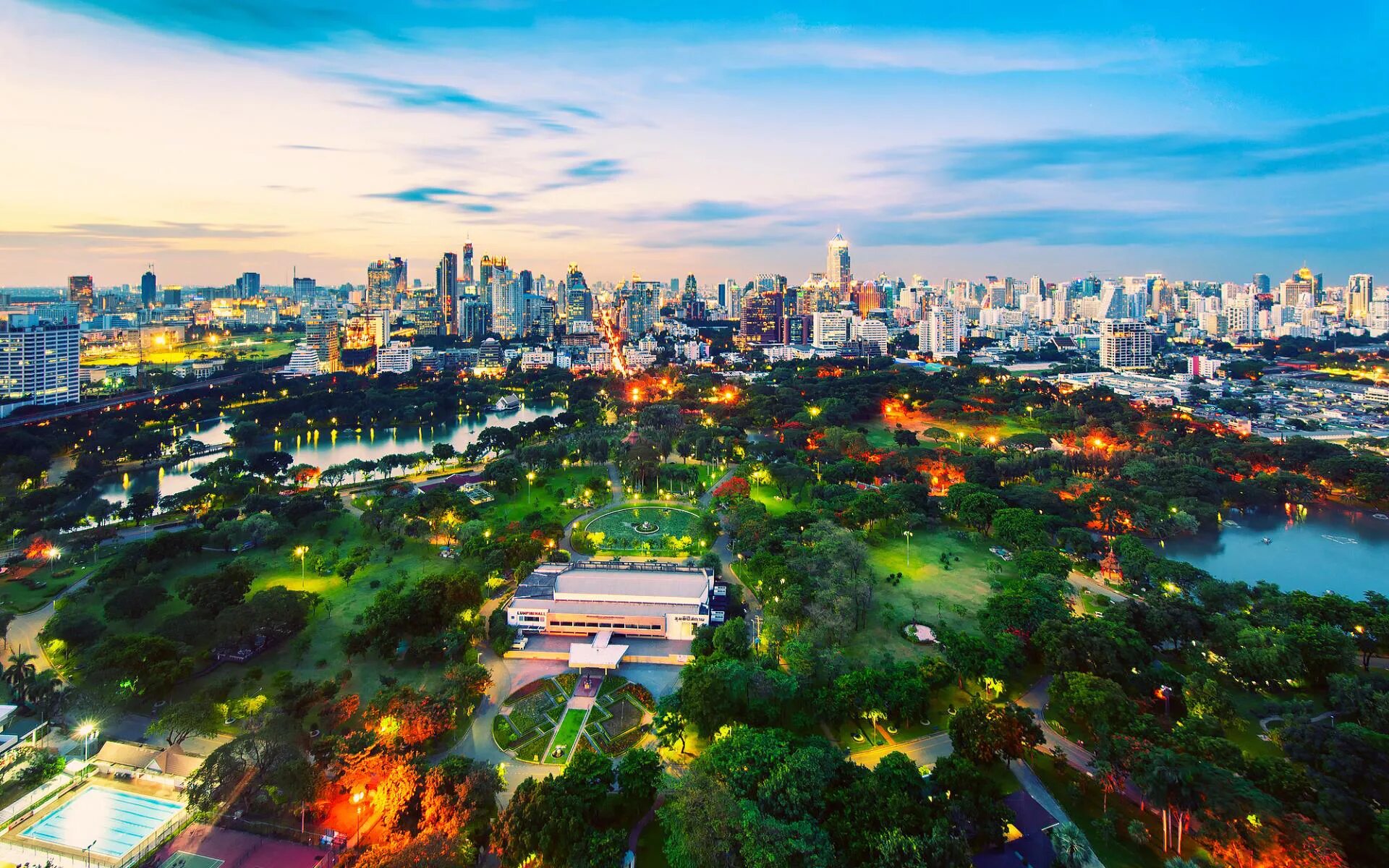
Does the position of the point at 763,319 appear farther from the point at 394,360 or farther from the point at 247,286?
the point at 247,286

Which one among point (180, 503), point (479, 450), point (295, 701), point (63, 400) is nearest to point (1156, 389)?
point (479, 450)

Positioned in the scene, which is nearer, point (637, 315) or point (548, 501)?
point (548, 501)

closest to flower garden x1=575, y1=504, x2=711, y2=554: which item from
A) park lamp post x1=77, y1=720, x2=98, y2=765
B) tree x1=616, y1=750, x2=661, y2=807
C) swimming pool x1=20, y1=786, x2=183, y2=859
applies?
tree x1=616, y1=750, x2=661, y2=807

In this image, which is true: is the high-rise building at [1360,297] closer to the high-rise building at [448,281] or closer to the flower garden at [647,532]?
the flower garden at [647,532]

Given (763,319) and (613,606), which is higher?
(763,319)

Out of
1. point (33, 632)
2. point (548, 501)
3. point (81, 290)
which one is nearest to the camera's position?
point (33, 632)

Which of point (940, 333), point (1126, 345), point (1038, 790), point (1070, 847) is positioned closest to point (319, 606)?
point (1038, 790)

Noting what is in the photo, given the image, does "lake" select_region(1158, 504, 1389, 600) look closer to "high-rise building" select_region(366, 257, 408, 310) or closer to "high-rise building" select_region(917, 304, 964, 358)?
"high-rise building" select_region(917, 304, 964, 358)

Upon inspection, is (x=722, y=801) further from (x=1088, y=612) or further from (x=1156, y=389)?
(x=1156, y=389)

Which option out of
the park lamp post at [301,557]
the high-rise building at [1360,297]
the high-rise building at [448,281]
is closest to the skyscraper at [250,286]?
the high-rise building at [448,281]
